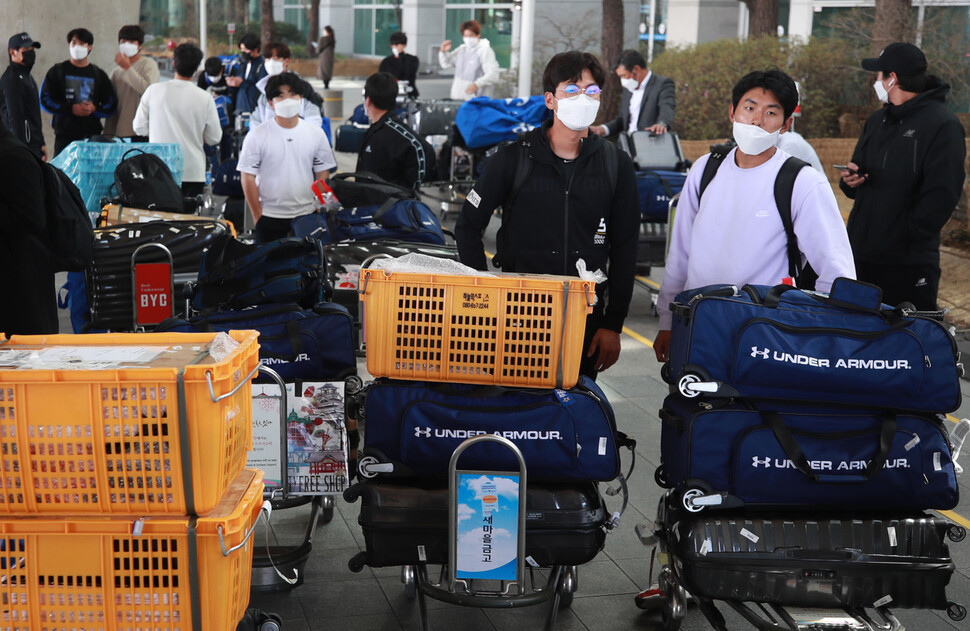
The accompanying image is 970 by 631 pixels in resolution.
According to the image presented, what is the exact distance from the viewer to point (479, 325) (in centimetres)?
341

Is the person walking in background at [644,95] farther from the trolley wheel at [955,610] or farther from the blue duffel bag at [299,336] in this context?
the trolley wheel at [955,610]

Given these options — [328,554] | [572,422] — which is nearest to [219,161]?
[328,554]

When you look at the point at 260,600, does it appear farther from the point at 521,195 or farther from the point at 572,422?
the point at 521,195

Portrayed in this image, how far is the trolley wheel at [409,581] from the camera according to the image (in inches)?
156

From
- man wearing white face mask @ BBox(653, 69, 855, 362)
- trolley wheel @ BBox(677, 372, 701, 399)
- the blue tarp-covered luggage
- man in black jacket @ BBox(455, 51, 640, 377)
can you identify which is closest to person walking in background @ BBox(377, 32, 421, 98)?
the blue tarp-covered luggage

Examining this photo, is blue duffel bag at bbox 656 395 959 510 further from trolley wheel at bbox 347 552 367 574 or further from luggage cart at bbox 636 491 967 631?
trolley wheel at bbox 347 552 367 574

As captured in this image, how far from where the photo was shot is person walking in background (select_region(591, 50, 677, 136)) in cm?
1106

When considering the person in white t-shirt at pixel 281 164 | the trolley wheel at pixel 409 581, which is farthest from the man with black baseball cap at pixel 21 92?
the trolley wheel at pixel 409 581

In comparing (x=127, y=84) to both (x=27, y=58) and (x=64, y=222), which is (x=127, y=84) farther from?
(x=64, y=222)

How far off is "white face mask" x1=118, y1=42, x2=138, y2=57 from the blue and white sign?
27.8ft

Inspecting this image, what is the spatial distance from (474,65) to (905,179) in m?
11.0

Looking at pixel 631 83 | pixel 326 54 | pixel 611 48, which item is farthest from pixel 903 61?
pixel 326 54

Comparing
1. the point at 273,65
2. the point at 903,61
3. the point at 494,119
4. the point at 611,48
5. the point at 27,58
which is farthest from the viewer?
the point at 611,48

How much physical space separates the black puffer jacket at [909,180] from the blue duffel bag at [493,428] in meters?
2.68
